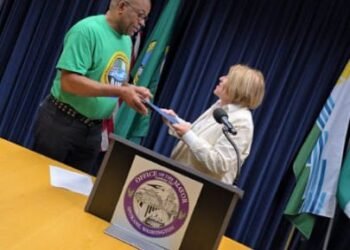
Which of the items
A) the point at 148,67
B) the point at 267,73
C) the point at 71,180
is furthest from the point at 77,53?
the point at 267,73

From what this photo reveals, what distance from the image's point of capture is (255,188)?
2951 millimetres

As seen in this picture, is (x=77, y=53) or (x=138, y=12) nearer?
(x=77, y=53)

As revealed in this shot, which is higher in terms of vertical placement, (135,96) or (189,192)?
(135,96)

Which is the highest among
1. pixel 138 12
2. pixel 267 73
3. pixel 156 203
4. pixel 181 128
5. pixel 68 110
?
pixel 267 73

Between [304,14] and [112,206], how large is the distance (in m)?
1.99

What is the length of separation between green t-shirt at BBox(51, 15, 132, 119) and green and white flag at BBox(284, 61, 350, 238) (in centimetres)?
119

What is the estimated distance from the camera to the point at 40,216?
4.41ft

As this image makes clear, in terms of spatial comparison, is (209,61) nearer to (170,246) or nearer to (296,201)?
(296,201)

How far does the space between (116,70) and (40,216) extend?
893 mm

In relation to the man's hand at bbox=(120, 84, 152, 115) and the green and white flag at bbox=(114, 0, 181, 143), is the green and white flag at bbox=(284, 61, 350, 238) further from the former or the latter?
the man's hand at bbox=(120, 84, 152, 115)

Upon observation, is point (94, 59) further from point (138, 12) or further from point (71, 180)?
point (71, 180)

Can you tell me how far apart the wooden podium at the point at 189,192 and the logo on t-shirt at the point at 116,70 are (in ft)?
2.23

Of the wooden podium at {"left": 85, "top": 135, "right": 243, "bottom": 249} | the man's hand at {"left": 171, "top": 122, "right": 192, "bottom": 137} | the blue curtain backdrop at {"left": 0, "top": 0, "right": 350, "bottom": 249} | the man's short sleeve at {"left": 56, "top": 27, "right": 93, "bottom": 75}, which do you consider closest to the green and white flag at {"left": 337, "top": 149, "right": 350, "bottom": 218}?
the blue curtain backdrop at {"left": 0, "top": 0, "right": 350, "bottom": 249}

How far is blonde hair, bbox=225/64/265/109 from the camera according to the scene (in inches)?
76.0
